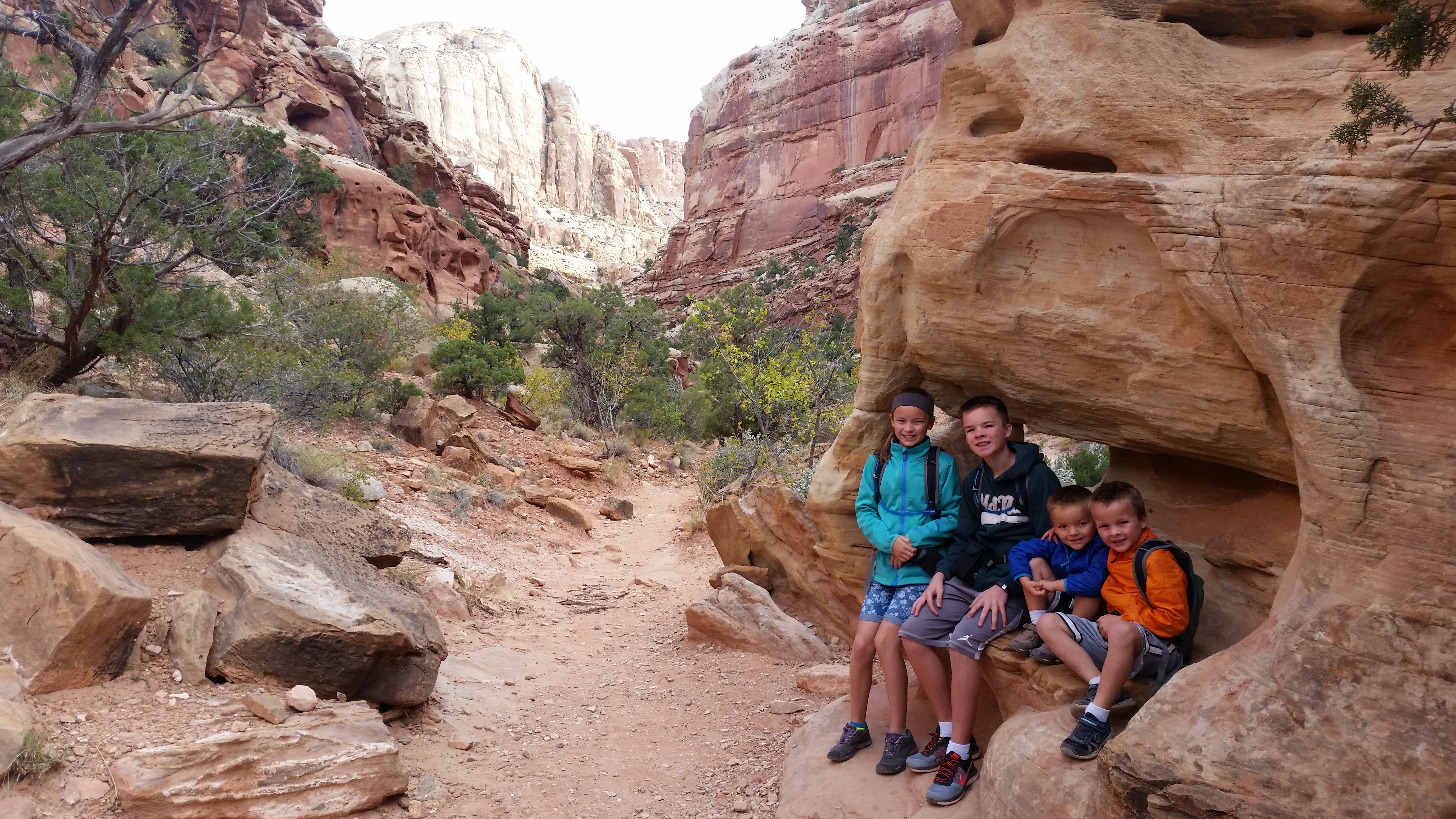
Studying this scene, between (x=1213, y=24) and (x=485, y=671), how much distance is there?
5.59 metres

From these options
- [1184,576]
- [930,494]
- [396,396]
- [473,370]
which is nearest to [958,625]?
[930,494]

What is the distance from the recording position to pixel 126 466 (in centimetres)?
418

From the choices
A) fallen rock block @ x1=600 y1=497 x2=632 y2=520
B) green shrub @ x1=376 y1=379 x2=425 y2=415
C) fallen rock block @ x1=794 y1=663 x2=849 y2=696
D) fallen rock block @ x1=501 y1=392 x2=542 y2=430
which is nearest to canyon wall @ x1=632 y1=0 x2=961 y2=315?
fallen rock block @ x1=501 y1=392 x2=542 y2=430

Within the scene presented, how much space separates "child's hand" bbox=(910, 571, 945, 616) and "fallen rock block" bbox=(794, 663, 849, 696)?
5.83ft

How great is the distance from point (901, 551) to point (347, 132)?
1419 inches

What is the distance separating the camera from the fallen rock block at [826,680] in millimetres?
5191

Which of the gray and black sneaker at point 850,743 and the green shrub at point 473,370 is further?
the green shrub at point 473,370

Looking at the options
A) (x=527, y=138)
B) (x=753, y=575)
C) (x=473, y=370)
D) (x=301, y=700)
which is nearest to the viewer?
(x=301, y=700)

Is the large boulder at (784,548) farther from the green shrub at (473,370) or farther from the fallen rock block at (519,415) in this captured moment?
the green shrub at (473,370)

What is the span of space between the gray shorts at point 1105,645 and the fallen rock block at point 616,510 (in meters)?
9.42

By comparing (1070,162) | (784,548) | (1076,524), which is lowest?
(784,548)

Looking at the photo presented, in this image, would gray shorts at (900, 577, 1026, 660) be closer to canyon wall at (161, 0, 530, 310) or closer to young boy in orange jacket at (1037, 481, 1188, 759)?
young boy in orange jacket at (1037, 481, 1188, 759)

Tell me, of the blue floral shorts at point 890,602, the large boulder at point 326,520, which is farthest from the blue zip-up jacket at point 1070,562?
the large boulder at point 326,520

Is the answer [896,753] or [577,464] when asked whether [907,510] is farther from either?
[577,464]
